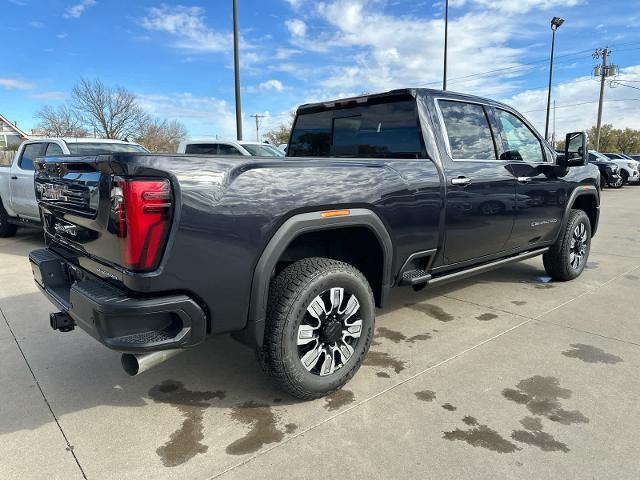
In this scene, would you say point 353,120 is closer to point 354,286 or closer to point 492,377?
point 354,286

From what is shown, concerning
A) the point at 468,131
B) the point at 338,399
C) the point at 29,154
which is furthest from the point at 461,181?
the point at 29,154

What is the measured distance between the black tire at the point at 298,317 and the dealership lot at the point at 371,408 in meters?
0.16

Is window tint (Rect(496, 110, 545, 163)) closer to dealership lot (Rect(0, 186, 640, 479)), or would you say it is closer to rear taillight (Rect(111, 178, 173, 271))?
dealership lot (Rect(0, 186, 640, 479))

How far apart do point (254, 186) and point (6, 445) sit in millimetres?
1882

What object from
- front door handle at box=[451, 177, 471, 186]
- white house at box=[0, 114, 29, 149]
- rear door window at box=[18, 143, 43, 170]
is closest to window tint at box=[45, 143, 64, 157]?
rear door window at box=[18, 143, 43, 170]

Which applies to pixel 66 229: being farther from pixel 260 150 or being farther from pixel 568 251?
pixel 260 150

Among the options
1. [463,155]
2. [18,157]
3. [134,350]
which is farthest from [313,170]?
[18,157]

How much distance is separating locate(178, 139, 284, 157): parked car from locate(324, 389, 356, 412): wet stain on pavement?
7.19m

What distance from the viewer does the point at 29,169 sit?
7.69 meters

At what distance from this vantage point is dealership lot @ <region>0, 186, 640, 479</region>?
2.27 meters

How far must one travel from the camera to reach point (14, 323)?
13.7 feet

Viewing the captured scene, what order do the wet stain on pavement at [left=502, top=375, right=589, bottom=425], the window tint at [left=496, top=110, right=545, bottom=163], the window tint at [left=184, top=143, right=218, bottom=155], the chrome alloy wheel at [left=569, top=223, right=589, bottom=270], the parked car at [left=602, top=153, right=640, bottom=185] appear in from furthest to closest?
the parked car at [left=602, top=153, right=640, bottom=185] < the window tint at [left=184, top=143, right=218, bottom=155] < the chrome alloy wheel at [left=569, top=223, right=589, bottom=270] < the window tint at [left=496, top=110, right=545, bottom=163] < the wet stain on pavement at [left=502, top=375, right=589, bottom=425]

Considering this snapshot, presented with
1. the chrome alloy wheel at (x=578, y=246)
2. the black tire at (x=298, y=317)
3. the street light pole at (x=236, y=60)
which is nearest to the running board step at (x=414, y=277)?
the black tire at (x=298, y=317)

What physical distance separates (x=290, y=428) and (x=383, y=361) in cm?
105
